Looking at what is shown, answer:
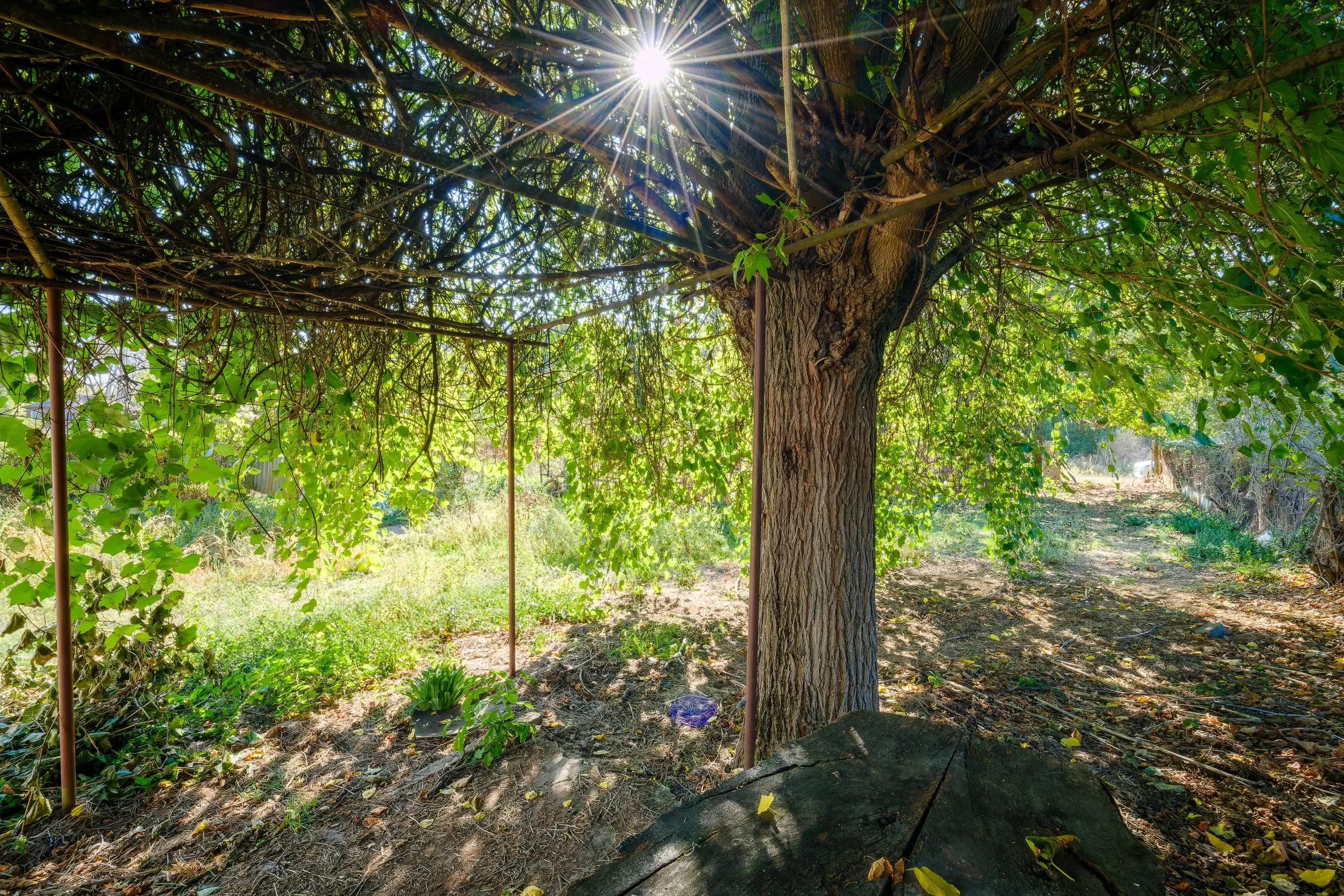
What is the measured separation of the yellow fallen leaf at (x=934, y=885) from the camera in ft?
2.52

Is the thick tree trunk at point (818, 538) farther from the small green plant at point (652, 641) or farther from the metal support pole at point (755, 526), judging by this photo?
the small green plant at point (652, 641)

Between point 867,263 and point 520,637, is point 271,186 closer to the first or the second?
point 867,263

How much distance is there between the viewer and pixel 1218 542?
777cm

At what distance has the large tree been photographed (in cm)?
121

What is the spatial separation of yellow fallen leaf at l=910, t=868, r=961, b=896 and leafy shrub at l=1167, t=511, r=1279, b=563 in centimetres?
930

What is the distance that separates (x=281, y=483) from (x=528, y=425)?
1.46m

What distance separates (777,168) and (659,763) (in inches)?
111

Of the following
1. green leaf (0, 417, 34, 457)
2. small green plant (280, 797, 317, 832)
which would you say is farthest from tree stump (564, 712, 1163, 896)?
small green plant (280, 797, 317, 832)

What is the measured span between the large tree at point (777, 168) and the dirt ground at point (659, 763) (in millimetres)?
1227

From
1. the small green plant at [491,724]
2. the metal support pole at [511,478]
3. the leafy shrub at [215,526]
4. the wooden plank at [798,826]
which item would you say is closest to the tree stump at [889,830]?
the wooden plank at [798,826]

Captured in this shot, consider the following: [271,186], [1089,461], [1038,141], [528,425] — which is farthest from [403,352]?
[1089,461]

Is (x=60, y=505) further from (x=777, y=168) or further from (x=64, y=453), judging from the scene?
(x=777, y=168)

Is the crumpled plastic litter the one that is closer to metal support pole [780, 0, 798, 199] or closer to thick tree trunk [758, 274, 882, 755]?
thick tree trunk [758, 274, 882, 755]

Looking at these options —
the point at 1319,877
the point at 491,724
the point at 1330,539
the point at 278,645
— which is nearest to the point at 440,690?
the point at 491,724
